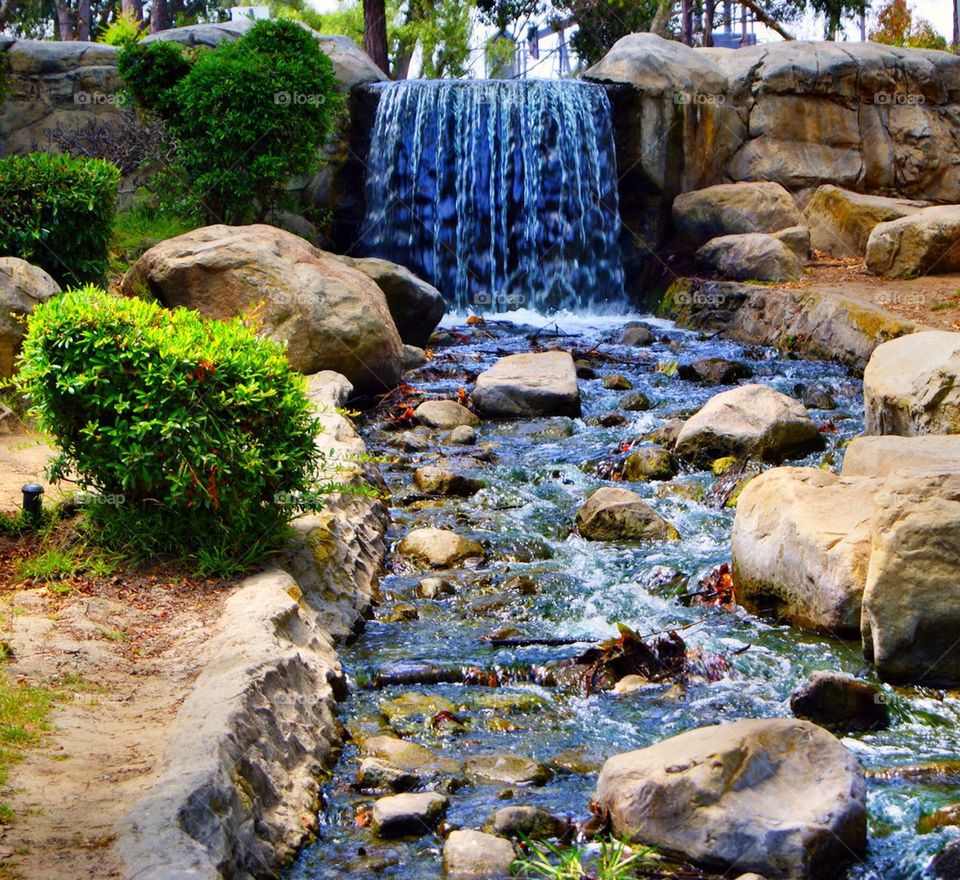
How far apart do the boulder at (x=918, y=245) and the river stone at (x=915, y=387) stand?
6.99 m

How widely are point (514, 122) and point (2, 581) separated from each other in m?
14.1

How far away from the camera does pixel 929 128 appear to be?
69.3 feet

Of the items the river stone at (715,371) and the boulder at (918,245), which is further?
the boulder at (918,245)

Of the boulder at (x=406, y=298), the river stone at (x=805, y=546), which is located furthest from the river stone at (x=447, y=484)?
the boulder at (x=406, y=298)

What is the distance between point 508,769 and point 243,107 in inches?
489

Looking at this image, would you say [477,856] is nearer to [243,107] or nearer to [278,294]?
[278,294]

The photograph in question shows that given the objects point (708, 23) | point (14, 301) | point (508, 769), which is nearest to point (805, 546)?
point (508, 769)

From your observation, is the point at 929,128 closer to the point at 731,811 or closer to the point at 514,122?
the point at 514,122

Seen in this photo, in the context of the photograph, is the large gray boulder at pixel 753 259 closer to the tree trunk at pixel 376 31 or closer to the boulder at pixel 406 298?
the boulder at pixel 406 298

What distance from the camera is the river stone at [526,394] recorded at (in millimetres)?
11680

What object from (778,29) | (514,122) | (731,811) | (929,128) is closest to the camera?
(731,811)

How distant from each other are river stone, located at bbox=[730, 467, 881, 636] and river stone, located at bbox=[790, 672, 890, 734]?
91cm

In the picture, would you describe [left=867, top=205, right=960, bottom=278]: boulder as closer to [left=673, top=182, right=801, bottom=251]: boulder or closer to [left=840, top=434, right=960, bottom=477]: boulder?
[left=673, top=182, right=801, bottom=251]: boulder

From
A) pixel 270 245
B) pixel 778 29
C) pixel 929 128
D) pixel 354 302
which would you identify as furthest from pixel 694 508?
pixel 778 29
